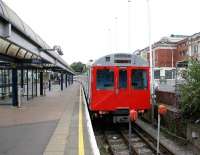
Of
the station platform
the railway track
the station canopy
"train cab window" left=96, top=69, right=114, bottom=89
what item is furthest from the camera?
"train cab window" left=96, top=69, right=114, bottom=89

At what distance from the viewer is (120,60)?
18109mm

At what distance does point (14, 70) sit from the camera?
2459 centimetres

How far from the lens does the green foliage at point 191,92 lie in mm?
15820

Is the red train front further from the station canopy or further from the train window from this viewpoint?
the station canopy

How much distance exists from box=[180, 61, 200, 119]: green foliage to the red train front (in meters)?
1.97

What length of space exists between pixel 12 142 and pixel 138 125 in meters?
10.7

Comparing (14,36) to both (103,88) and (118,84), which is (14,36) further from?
(118,84)

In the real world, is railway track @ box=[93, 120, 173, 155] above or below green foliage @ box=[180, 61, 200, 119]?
below

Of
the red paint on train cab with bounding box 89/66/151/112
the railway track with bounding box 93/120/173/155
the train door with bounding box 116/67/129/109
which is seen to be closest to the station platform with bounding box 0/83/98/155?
the red paint on train cab with bounding box 89/66/151/112

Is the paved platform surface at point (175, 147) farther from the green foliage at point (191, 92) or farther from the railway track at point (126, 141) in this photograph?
the green foliage at point (191, 92)

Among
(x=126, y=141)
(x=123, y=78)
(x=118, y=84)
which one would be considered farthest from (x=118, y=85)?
(x=126, y=141)

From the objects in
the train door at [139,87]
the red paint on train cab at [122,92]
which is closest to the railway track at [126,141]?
the red paint on train cab at [122,92]

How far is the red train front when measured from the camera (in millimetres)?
17797

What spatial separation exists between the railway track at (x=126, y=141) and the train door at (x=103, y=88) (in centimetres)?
142
